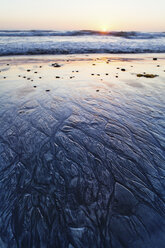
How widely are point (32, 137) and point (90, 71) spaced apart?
743 centimetres

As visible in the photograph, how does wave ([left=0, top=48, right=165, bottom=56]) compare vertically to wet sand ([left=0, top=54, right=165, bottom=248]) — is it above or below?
above

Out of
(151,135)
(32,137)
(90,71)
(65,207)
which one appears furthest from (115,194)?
(90,71)

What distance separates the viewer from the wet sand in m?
1.94

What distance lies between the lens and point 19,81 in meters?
7.56

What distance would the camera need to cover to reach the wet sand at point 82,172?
194 centimetres

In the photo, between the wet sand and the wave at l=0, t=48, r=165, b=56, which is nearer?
the wet sand

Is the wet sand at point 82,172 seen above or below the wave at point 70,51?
below

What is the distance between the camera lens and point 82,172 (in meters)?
2.79

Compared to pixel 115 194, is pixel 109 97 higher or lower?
higher

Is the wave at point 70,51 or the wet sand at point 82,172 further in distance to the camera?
the wave at point 70,51

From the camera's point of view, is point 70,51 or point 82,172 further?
point 70,51

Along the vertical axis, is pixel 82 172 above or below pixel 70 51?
below

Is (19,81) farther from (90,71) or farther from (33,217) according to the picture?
(33,217)

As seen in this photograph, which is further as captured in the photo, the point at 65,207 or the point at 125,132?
the point at 125,132
